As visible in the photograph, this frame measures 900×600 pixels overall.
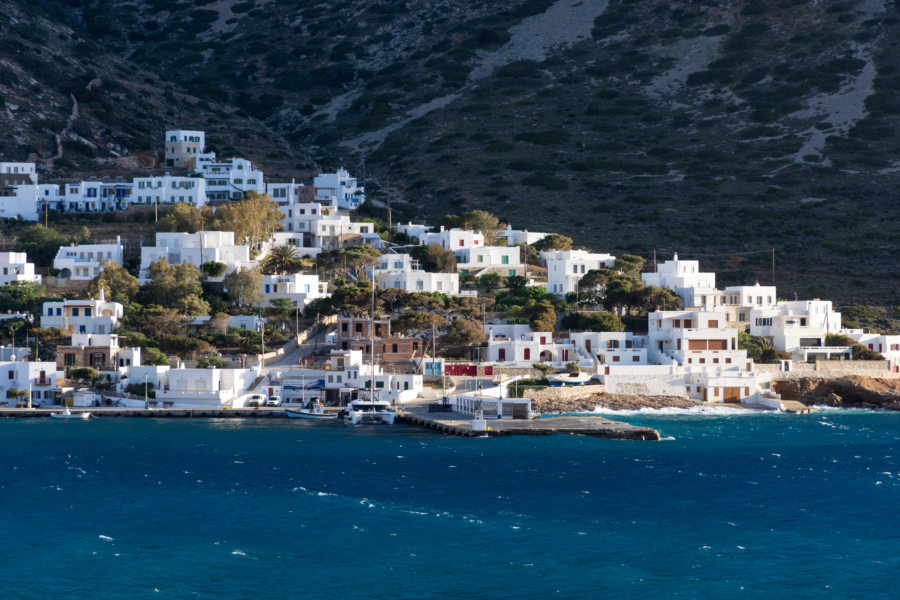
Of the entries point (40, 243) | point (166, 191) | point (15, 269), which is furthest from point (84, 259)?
point (166, 191)

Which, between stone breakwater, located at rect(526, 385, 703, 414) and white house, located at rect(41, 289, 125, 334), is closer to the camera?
stone breakwater, located at rect(526, 385, 703, 414)

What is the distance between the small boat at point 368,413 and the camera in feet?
211

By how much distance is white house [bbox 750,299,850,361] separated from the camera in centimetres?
7912

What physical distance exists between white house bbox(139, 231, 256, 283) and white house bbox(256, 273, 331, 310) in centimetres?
311

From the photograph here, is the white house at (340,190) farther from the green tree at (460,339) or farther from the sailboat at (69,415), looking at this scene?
the sailboat at (69,415)

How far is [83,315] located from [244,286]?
996cm

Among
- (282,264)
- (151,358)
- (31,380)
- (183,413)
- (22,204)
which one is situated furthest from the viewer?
(22,204)

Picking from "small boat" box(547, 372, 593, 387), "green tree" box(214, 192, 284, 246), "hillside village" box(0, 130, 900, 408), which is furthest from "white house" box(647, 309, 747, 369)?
"green tree" box(214, 192, 284, 246)

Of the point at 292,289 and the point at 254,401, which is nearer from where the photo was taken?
the point at 254,401

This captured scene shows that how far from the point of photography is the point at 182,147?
117 meters

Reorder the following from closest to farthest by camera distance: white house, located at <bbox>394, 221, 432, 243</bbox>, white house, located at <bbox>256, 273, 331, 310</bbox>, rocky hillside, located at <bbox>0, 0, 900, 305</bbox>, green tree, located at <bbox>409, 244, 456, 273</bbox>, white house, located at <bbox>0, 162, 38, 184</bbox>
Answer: white house, located at <bbox>256, 273, 331, 310</bbox>, green tree, located at <bbox>409, 244, 456, 273</bbox>, white house, located at <bbox>394, 221, 432, 243</bbox>, white house, located at <bbox>0, 162, 38, 184</bbox>, rocky hillside, located at <bbox>0, 0, 900, 305</bbox>

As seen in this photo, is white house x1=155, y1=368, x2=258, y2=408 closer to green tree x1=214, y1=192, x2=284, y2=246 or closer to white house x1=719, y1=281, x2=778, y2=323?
green tree x1=214, y1=192, x2=284, y2=246

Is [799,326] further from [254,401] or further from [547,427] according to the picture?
[254,401]

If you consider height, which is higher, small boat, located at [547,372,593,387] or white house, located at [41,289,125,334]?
white house, located at [41,289,125,334]
